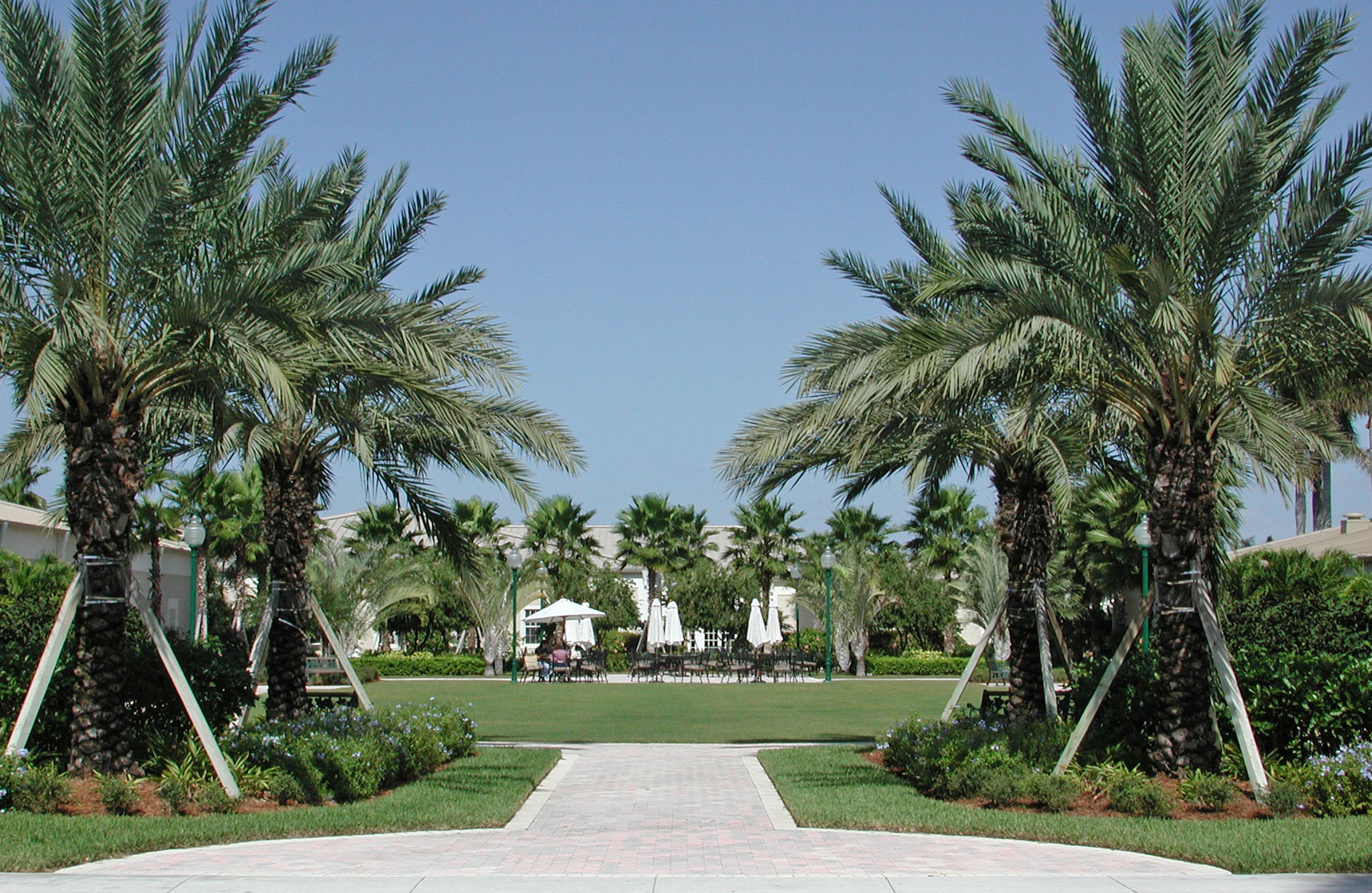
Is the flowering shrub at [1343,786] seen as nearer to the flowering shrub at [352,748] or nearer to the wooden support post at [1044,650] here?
the wooden support post at [1044,650]

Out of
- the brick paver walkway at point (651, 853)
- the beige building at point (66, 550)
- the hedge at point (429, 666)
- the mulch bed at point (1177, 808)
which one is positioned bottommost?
the hedge at point (429, 666)

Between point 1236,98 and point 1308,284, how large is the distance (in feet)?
6.09

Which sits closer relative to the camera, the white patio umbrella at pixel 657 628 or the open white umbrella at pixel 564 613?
the open white umbrella at pixel 564 613

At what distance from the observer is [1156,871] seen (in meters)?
8.28

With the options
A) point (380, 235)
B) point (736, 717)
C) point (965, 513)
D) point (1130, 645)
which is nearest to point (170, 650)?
point (380, 235)

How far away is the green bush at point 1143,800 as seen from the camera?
10.4 m

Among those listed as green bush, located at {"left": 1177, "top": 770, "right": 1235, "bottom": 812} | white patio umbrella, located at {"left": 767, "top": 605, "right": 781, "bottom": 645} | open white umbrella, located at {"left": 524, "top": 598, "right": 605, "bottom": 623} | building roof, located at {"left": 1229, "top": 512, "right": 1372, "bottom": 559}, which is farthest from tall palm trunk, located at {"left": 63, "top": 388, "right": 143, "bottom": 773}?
white patio umbrella, located at {"left": 767, "top": 605, "right": 781, "bottom": 645}

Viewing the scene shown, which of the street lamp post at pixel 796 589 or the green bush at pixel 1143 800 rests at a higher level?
the street lamp post at pixel 796 589

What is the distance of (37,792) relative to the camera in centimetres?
997

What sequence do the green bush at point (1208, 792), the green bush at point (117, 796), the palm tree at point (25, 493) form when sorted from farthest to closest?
the palm tree at point (25, 493) → the green bush at point (1208, 792) → the green bush at point (117, 796)

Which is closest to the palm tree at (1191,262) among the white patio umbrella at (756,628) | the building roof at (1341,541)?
the building roof at (1341,541)

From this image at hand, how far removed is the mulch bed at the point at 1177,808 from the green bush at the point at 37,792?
7.40m

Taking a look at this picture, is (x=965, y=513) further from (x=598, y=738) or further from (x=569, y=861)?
(x=569, y=861)

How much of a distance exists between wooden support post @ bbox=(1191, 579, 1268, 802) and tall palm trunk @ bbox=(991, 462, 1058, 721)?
3357mm
